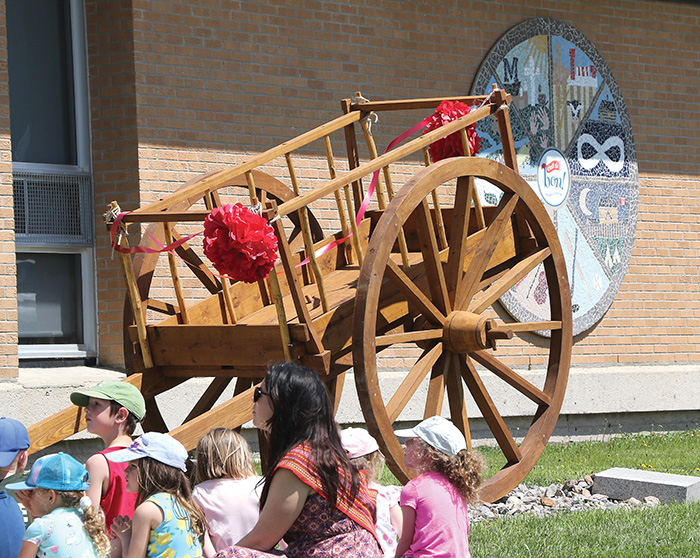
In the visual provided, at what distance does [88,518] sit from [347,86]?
6.49m

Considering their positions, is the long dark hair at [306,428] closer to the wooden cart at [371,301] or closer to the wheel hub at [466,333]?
the wooden cart at [371,301]

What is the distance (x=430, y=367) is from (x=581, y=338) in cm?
506

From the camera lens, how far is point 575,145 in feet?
35.3

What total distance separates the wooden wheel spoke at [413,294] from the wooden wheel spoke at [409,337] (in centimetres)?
8

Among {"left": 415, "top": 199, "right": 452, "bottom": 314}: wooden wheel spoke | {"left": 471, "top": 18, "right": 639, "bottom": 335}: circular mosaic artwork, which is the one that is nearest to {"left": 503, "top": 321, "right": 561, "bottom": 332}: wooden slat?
{"left": 415, "top": 199, "right": 452, "bottom": 314}: wooden wheel spoke

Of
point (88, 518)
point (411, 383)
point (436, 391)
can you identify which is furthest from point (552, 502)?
point (88, 518)

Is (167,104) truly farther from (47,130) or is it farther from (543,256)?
(543,256)

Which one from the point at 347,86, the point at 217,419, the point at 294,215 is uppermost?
the point at 347,86

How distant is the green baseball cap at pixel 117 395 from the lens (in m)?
4.44

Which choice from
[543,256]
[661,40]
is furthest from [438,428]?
[661,40]

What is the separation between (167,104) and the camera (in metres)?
8.53

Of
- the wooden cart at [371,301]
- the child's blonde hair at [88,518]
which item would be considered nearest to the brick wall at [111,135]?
the wooden cart at [371,301]

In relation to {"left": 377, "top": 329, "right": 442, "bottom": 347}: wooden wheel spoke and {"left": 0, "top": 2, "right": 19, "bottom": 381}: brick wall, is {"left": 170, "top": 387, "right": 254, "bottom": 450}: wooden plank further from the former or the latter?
{"left": 0, "top": 2, "right": 19, "bottom": 381}: brick wall

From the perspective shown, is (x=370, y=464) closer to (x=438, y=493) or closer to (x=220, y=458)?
(x=438, y=493)
